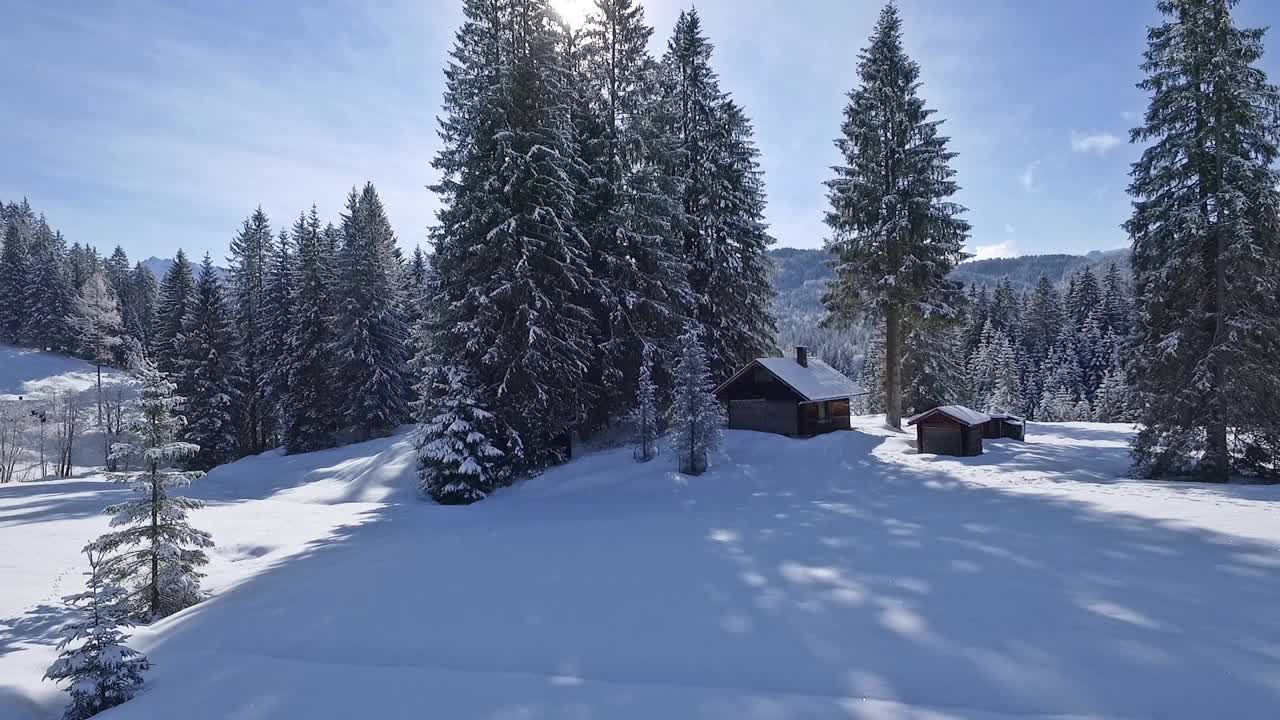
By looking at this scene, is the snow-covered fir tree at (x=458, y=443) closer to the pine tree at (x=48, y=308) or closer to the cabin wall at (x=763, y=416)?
the cabin wall at (x=763, y=416)

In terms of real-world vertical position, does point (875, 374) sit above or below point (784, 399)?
above

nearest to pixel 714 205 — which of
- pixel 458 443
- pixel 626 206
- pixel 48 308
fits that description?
pixel 626 206

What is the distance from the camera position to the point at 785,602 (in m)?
7.88

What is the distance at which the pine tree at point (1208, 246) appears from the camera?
17891mm

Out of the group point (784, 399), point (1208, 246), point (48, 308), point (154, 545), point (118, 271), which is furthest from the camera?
point (118, 271)

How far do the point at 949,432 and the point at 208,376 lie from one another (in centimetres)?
4552

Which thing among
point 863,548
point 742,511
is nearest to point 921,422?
point 742,511

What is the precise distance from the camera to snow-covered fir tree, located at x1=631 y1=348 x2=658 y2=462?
23.3 metres

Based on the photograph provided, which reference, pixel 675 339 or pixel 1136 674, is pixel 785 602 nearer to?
pixel 1136 674

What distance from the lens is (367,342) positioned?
37.2 metres

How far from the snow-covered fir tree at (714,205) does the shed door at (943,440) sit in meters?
10.1

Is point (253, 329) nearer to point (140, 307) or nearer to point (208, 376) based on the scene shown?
point (208, 376)

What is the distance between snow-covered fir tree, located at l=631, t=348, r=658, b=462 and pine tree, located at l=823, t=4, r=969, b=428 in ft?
44.5

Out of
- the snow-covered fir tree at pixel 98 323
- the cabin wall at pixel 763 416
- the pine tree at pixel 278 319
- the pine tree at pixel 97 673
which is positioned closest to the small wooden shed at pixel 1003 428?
the cabin wall at pixel 763 416
